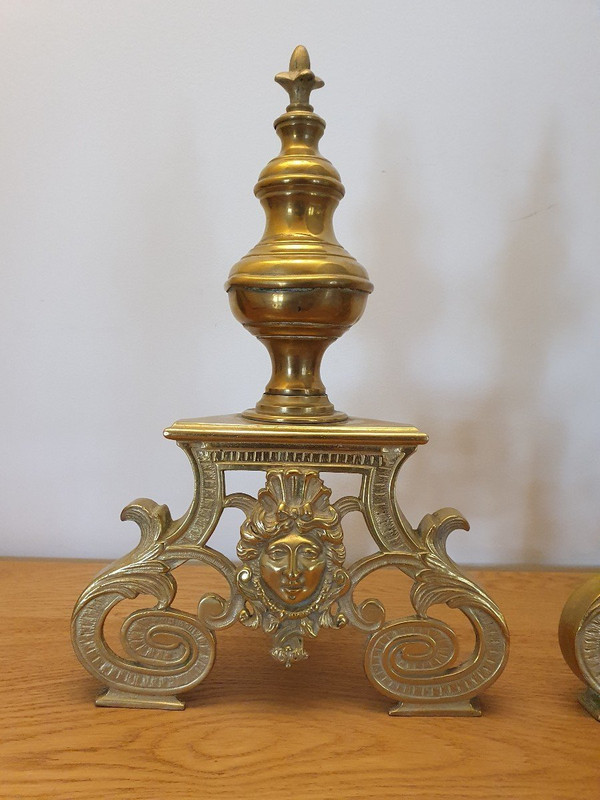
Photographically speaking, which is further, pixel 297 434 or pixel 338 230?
pixel 338 230

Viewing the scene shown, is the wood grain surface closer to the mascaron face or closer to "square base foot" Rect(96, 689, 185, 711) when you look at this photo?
"square base foot" Rect(96, 689, 185, 711)

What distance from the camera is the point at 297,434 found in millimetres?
582

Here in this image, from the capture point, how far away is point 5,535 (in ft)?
3.52

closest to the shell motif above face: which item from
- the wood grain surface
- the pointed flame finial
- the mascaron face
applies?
the mascaron face

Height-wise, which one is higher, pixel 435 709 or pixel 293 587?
pixel 293 587

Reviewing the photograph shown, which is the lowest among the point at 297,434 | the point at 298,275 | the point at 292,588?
the point at 292,588

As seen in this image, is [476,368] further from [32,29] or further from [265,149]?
[32,29]

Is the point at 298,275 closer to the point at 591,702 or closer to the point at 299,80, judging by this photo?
the point at 299,80

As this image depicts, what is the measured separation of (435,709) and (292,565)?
0.69 feet

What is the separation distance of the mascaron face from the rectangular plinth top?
0.33 ft

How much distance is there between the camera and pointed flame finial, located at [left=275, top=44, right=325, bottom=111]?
2.08 ft

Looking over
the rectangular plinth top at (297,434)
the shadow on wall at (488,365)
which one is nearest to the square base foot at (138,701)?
the rectangular plinth top at (297,434)

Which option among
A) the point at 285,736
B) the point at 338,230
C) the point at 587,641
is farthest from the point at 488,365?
the point at 285,736

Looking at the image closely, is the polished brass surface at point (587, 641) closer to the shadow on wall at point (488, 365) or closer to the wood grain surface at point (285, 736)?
the wood grain surface at point (285, 736)
